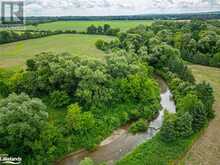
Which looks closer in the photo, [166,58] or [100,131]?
[100,131]

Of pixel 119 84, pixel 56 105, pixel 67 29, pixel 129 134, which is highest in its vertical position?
pixel 67 29

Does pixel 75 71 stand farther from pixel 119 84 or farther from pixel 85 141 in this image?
pixel 85 141

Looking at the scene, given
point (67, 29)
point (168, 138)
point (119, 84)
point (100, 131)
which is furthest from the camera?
point (67, 29)

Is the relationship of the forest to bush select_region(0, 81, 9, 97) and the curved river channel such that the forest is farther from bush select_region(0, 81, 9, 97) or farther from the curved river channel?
the curved river channel

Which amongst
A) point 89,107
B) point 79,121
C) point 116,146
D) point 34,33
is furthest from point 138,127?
point 34,33

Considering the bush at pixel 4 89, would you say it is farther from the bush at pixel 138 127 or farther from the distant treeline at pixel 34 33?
the distant treeline at pixel 34 33

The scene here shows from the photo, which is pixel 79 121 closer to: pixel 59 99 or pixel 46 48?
pixel 59 99

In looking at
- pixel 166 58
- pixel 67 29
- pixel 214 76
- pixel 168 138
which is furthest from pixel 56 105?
pixel 67 29

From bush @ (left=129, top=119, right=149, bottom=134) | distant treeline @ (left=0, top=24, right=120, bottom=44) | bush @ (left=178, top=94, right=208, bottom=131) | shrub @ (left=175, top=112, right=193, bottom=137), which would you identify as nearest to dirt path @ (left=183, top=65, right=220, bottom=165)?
bush @ (left=178, top=94, right=208, bottom=131)
